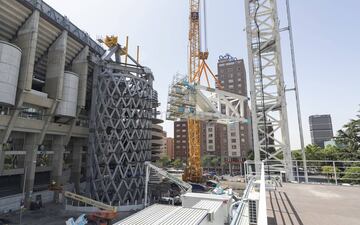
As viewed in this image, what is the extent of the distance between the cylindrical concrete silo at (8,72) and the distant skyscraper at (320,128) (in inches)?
8505

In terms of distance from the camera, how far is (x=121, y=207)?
3278 cm

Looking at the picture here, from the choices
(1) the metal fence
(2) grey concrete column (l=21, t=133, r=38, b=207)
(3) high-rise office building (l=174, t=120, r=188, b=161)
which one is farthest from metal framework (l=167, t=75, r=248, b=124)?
(3) high-rise office building (l=174, t=120, r=188, b=161)

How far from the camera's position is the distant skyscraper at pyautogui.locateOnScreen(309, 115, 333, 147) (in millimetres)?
191875

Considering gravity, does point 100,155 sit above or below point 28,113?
below

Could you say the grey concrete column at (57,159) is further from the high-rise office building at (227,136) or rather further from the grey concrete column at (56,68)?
the high-rise office building at (227,136)

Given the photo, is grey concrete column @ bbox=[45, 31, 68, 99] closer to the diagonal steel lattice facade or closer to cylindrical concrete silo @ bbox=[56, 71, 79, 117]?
cylindrical concrete silo @ bbox=[56, 71, 79, 117]

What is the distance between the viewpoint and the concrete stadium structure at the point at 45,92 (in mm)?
27500

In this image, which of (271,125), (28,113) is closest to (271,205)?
(271,125)

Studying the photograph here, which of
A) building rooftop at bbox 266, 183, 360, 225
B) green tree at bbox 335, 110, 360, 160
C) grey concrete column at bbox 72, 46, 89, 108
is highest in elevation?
grey concrete column at bbox 72, 46, 89, 108

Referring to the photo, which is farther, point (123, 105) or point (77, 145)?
point (77, 145)

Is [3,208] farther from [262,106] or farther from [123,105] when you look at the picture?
[262,106]

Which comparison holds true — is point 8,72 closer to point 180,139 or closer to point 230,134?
point 230,134

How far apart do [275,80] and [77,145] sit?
39.5 m

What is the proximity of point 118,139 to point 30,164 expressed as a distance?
1241 cm
